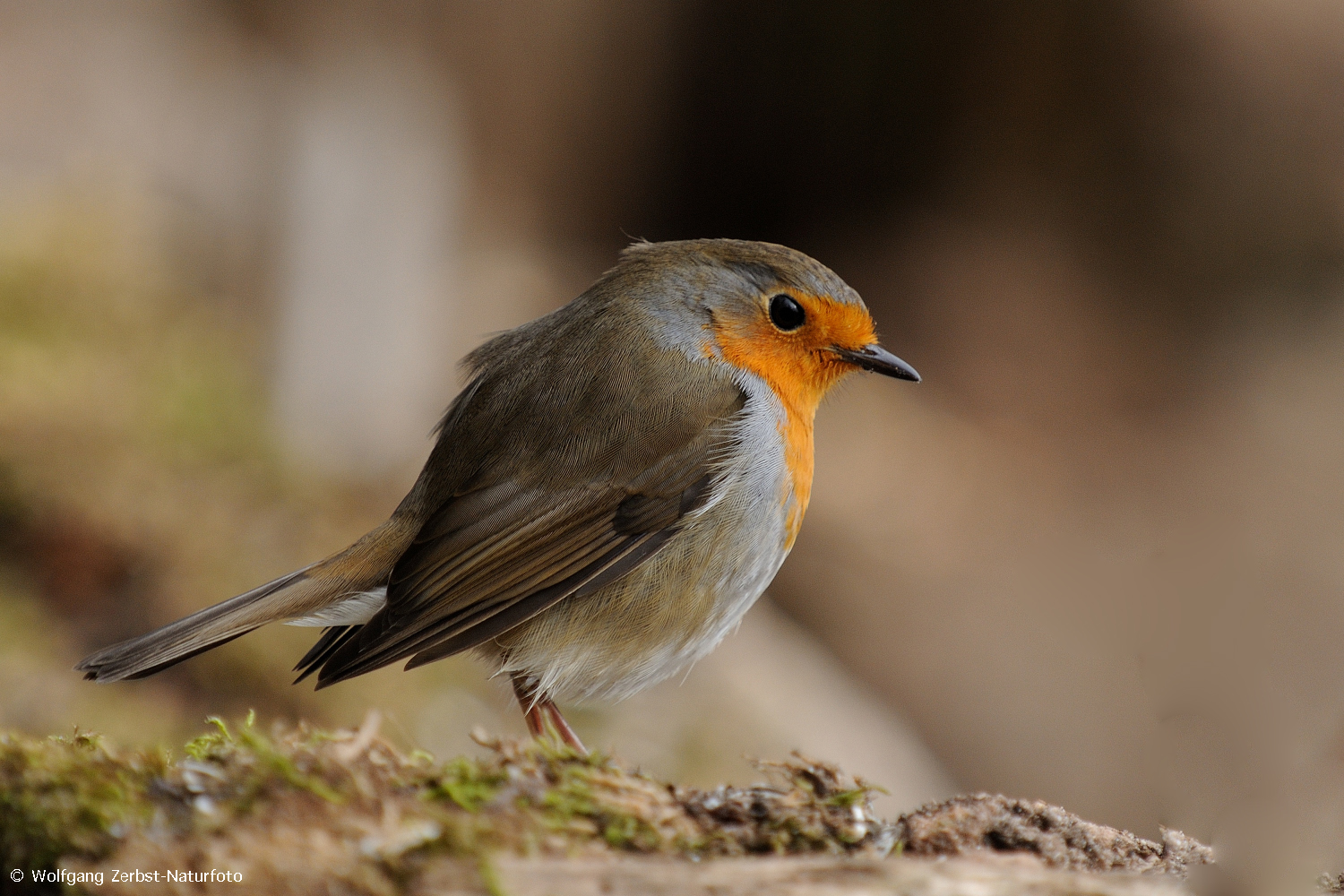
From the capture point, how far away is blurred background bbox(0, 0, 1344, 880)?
5086 millimetres

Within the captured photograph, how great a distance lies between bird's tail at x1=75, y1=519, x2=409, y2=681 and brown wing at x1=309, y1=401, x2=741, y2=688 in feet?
0.37

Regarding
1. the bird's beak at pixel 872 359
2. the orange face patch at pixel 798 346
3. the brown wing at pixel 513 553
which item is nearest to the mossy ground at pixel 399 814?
the brown wing at pixel 513 553

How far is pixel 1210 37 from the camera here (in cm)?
1104

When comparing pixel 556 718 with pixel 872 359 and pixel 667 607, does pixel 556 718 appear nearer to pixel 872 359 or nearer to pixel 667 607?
pixel 667 607

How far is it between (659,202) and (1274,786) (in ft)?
39.5

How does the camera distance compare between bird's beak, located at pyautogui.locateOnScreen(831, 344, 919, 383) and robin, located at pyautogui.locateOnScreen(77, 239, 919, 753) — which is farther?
bird's beak, located at pyautogui.locateOnScreen(831, 344, 919, 383)

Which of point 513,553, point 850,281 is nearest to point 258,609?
point 513,553

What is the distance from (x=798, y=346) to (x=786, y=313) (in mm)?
113

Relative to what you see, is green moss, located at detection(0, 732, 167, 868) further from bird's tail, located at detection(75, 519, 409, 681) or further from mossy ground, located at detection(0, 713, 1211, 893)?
bird's tail, located at detection(75, 519, 409, 681)

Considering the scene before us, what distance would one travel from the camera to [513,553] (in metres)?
3.06

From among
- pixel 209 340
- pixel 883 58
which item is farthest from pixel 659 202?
pixel 209 340

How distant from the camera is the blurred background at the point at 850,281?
5.09m

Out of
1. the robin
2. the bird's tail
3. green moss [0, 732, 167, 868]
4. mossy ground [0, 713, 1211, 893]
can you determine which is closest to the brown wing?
the robin

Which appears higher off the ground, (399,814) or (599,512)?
(599,512)
